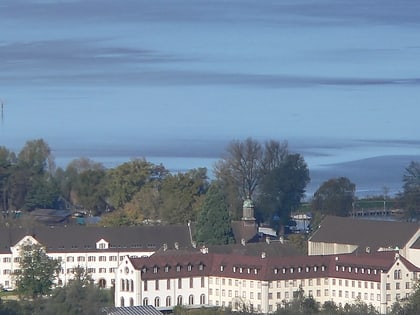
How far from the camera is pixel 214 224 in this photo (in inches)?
2477

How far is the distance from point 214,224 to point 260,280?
23.8ft

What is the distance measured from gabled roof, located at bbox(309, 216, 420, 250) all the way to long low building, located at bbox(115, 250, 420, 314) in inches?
133

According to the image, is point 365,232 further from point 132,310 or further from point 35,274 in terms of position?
point 132,310

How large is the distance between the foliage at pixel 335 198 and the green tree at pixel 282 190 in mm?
676

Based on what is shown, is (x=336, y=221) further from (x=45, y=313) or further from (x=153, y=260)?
(x=45, y=313)

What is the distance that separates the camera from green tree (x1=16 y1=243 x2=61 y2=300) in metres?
57.0

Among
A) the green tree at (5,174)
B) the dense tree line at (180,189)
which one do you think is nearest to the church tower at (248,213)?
the dense tree line at (180,189)

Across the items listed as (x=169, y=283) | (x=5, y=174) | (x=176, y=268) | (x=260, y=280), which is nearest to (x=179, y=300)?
(x=169, y=283)

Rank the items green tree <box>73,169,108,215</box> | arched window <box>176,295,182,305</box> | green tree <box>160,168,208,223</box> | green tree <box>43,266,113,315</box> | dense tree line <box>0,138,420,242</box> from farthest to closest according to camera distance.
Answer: green tree <box>73,169,108,215</box> → dense tree line <box>0,138,420,242</box> → green tree <box>160,168,208,223</box> → arched window <box>176,295,182,305</box> → green tree <box>43,266,113,315</box>

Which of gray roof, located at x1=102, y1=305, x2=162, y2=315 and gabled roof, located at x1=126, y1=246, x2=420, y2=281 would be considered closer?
gray roof, located at x1=102, y1=305, x2=162, y2=315

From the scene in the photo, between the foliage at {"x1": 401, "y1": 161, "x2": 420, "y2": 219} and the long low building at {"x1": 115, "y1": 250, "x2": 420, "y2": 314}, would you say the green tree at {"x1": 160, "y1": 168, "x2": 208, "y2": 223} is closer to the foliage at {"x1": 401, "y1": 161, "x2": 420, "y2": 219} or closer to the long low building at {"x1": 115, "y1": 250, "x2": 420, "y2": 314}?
the foliage at {"x1": 401, "y1": 161, "x2": 420, "y2": 219}

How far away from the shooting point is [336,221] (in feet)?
206

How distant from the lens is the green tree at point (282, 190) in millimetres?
71062

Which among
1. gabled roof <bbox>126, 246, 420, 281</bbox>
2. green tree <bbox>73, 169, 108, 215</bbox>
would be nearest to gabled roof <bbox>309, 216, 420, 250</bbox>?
gabled roof <bbox>126, 246, 420, 281</bbox>
